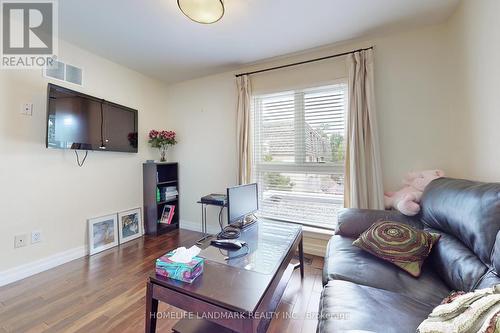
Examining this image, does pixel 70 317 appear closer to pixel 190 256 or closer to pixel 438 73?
pixel 190 256

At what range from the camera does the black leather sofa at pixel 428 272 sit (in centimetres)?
87

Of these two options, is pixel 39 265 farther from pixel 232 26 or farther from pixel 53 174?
pixel 232 26

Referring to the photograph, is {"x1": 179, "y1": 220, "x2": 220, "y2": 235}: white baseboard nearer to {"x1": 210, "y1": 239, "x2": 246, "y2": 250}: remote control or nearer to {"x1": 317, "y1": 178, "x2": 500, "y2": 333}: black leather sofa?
{"x1": 210, "y1": 239, "x2": 246, "y2": 250}: remote control

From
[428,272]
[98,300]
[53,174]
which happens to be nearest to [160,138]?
[53,174]

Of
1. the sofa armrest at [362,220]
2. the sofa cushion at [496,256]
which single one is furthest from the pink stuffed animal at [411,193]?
the sofa cushion at [496,256]

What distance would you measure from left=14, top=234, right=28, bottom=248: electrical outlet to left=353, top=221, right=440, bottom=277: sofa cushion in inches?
113

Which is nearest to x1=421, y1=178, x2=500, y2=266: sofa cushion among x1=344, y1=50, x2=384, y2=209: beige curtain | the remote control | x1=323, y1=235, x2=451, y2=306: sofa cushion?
x1=323, y1=235, x2=451, y2=306: sofa cushion

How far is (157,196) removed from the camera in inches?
116

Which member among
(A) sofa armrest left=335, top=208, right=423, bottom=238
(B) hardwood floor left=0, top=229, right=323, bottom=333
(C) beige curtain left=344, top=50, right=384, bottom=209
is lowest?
(B) hardwood floor left=0, top=229, right=323, bottom=333

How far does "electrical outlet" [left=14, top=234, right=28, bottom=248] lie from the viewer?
188cm

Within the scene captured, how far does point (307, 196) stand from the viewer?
2.53 m

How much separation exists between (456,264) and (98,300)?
233cm

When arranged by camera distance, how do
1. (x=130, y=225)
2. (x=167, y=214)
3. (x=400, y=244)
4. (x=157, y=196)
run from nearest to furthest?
1. (x=400, y=244)
2. (x=130, y=225)
3. (x=157, y=196)
4. (x=167, y=214)

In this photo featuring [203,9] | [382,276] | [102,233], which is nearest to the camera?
[382,276]
